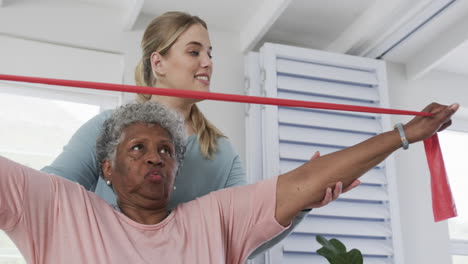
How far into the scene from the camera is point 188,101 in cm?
171

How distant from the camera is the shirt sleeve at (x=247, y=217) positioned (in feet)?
4.26

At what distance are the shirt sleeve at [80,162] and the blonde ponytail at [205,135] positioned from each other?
1.09ft

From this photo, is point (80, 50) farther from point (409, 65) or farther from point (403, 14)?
point (409, 65)

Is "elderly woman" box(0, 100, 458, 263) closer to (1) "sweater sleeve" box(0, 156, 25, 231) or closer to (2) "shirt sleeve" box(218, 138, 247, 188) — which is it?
(1) "sweater sleeve" box(0, 156, 25, 231)

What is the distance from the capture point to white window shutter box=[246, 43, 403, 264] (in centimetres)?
250

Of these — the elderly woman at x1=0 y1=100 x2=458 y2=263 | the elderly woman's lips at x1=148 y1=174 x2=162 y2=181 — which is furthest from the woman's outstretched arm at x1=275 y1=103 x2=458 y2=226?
the elderly woman's lips at x1=148 y1=174 x2=162 y2=181

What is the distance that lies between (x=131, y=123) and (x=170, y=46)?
17.6 inches

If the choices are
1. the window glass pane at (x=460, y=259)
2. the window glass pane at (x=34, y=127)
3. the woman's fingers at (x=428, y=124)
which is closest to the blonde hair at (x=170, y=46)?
the woman's fingers at (x=428, y=124)

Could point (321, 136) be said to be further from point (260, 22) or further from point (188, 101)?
point (188, 101)

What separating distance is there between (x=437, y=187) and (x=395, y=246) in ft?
4.02

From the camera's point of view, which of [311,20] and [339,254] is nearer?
[339,254]

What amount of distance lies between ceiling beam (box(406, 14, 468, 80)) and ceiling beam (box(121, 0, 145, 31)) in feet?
5.42

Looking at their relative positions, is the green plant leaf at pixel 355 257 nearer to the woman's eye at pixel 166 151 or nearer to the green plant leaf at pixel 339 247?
the green plant leaf at pixel 339 247

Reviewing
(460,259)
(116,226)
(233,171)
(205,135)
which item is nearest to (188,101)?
(205,135)
